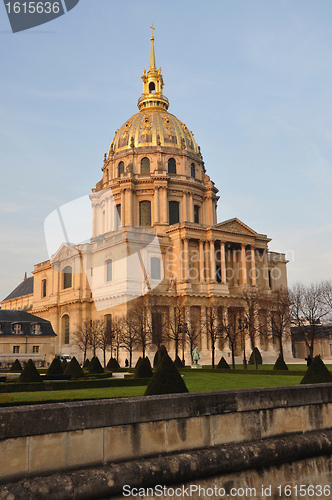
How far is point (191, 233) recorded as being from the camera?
209 feet

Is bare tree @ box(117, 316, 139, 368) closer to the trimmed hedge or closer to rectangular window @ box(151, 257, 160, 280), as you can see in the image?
rectangular window @ box(151, 257, 160, 280)

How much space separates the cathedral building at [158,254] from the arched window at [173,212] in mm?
150

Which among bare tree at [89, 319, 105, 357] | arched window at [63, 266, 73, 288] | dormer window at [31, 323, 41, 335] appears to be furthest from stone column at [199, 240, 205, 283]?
dormer window at [31, 323, 41, 335]

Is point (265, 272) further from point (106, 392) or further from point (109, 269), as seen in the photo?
point (106, 392)

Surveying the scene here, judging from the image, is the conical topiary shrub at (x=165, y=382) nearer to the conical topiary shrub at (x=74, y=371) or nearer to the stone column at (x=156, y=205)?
the conical topiary shrub at (x=74, y=371)

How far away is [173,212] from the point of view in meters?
74.8

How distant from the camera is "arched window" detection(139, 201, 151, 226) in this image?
74875 millimetres

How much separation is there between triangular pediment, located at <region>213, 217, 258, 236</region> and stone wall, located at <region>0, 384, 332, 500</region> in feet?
180

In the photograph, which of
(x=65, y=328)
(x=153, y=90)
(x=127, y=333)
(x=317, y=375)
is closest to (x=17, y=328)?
(x=127, y=333)

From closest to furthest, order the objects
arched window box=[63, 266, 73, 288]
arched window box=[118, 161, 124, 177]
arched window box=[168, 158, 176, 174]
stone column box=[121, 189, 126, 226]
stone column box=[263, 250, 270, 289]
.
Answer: stone column box=[263, 250, 270, 289] < arched window box=[63, 266, 73, 288] < stone column box=[121, 189, 126, 226] < arched window box=[168, 158, 176, 174] < arched window box=[118, 161, 124, 177]

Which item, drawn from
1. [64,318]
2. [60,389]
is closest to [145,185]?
[64,318]

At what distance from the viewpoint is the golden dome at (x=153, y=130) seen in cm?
7794

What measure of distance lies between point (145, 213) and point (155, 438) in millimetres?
67372

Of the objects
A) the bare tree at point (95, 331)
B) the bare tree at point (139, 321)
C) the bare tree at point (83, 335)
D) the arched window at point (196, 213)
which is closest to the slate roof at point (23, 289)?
the bare tree at point (83, 335)
